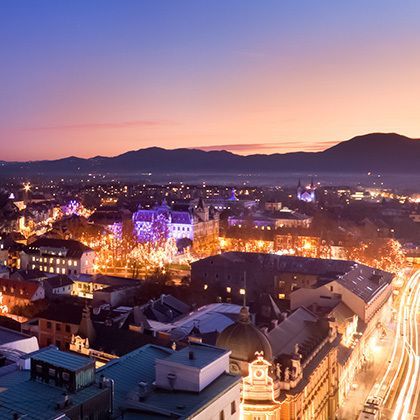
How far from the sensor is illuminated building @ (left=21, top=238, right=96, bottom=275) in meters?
74.3

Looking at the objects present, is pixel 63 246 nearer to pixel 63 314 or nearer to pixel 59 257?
pixel 59 257

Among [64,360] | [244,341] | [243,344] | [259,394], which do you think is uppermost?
[64,360]

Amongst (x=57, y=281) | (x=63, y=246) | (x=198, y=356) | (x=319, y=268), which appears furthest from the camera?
(x=63, y=246)

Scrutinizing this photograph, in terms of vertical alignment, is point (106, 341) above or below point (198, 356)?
below

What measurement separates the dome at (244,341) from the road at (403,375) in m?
13.4

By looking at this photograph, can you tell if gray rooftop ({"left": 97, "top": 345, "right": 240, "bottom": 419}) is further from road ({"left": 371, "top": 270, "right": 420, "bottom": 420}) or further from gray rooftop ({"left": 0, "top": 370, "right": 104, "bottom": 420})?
road ({"left": 371, "top": 270, "right": 420, "bottom": 420})

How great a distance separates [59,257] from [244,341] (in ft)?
169

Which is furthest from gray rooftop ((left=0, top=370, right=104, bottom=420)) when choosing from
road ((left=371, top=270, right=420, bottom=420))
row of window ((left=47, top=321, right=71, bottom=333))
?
row of window ((left=47, top=321, right=71, bottom=333))

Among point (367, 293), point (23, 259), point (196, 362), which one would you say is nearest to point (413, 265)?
point (367, 293)

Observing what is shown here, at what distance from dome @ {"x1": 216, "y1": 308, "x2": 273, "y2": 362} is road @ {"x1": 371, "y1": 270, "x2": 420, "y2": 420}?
1345 centimetres

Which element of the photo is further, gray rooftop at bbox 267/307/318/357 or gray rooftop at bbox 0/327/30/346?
gray rooftop at bbox 267/307/318/357

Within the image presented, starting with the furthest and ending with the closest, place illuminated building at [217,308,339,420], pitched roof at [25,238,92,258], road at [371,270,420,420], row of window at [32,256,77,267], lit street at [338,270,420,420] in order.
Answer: pitched roof at [25,238,92,258]
row of window at [32,256,77,267]
lit street at [338,270,420,420]
road at [371,270,420,420]
illuminated building at [217,308,339,420]

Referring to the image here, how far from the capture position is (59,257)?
7531cm

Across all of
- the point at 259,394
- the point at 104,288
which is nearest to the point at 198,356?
the point at 259,394
